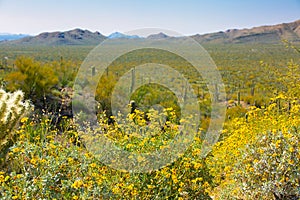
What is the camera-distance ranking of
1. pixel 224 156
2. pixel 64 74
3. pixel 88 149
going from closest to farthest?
pixel 88 149
pixel 224 156
pixel 64 74

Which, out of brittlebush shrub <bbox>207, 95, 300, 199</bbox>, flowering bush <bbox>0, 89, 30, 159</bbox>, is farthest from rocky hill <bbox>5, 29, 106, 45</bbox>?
brittlebush shrub <bbox>207, 95, 300, 199</bbox>

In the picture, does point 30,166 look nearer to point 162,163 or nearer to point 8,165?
point 8,165

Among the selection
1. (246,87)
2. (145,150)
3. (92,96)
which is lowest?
(246,87)

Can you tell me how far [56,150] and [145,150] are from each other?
0.94 m

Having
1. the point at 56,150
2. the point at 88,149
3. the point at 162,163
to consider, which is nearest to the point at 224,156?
the point at 162,163

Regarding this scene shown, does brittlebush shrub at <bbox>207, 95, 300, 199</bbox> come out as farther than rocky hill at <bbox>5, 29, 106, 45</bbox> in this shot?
No

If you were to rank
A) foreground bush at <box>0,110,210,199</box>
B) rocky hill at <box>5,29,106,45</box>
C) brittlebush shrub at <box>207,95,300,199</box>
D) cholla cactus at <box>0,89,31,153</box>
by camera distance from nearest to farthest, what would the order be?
1. foreground bush at <box>0,110,210,199</box>
2. brittlebush shrub at <box>207,95,300,199</box>
3. cholla cactus at <box>0,89,31,153</box>
4. rocky hill at <box>5,29,106,45</box>

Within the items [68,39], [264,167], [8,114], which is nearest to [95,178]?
[8,114]

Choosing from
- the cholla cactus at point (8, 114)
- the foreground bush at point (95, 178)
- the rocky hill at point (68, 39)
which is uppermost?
the cholla cactus at point (8, 114)

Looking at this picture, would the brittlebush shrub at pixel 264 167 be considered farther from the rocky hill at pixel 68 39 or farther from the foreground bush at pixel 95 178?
the rocky hill at pixel 68 39

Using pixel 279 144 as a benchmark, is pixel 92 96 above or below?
below

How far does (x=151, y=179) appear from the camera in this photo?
312 centimetres

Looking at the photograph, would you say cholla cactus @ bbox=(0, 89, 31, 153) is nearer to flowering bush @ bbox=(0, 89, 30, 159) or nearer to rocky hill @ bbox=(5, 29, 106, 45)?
flowering bush @ bbox=(0, 89, 30, 159)

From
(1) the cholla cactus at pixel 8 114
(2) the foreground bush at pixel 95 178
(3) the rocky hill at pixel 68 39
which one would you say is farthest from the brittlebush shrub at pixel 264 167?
(3) the rocky hill at pixel 68 39
